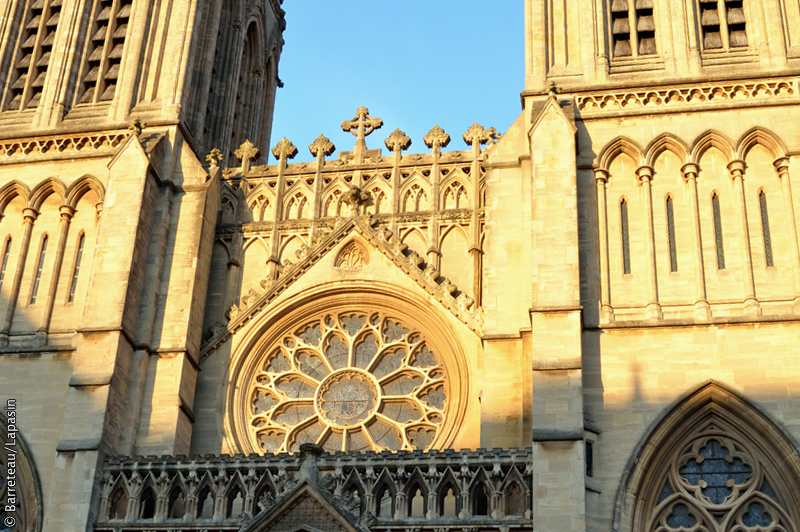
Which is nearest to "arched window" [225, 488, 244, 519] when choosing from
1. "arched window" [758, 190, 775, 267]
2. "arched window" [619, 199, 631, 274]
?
"arched window" [619, 199, 631, 274]

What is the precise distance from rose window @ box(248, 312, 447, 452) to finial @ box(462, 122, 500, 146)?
4.01m

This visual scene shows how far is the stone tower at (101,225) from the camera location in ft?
69.1

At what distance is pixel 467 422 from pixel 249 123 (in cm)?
1205

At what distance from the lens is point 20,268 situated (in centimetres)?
2364

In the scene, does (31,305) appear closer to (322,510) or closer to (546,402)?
(322,510)

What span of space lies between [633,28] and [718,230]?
4839 mm

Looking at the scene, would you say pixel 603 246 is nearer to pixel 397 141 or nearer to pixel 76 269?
pixel 397 141

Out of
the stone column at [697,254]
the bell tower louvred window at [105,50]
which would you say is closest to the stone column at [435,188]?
the stone column at [697,254]

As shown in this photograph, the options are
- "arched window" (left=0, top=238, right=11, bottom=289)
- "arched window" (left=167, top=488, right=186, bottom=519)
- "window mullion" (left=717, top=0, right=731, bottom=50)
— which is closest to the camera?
"arched window" (left=167, top=488, right=186, bottom=519)

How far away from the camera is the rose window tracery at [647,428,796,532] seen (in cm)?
1886

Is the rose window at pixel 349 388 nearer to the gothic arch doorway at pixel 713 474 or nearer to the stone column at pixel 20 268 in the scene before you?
the gothic arch doorway at pixel 713 474

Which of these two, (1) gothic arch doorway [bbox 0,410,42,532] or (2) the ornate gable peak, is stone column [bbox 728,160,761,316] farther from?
(1) gothic arch doorway [bbox 0,410,42,532]

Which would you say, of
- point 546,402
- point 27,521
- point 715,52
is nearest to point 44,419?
point 27,521

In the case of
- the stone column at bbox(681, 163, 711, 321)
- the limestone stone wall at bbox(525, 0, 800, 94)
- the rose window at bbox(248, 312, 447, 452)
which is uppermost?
the limestone stone wall at bbox(525, 0, 800, 94)
